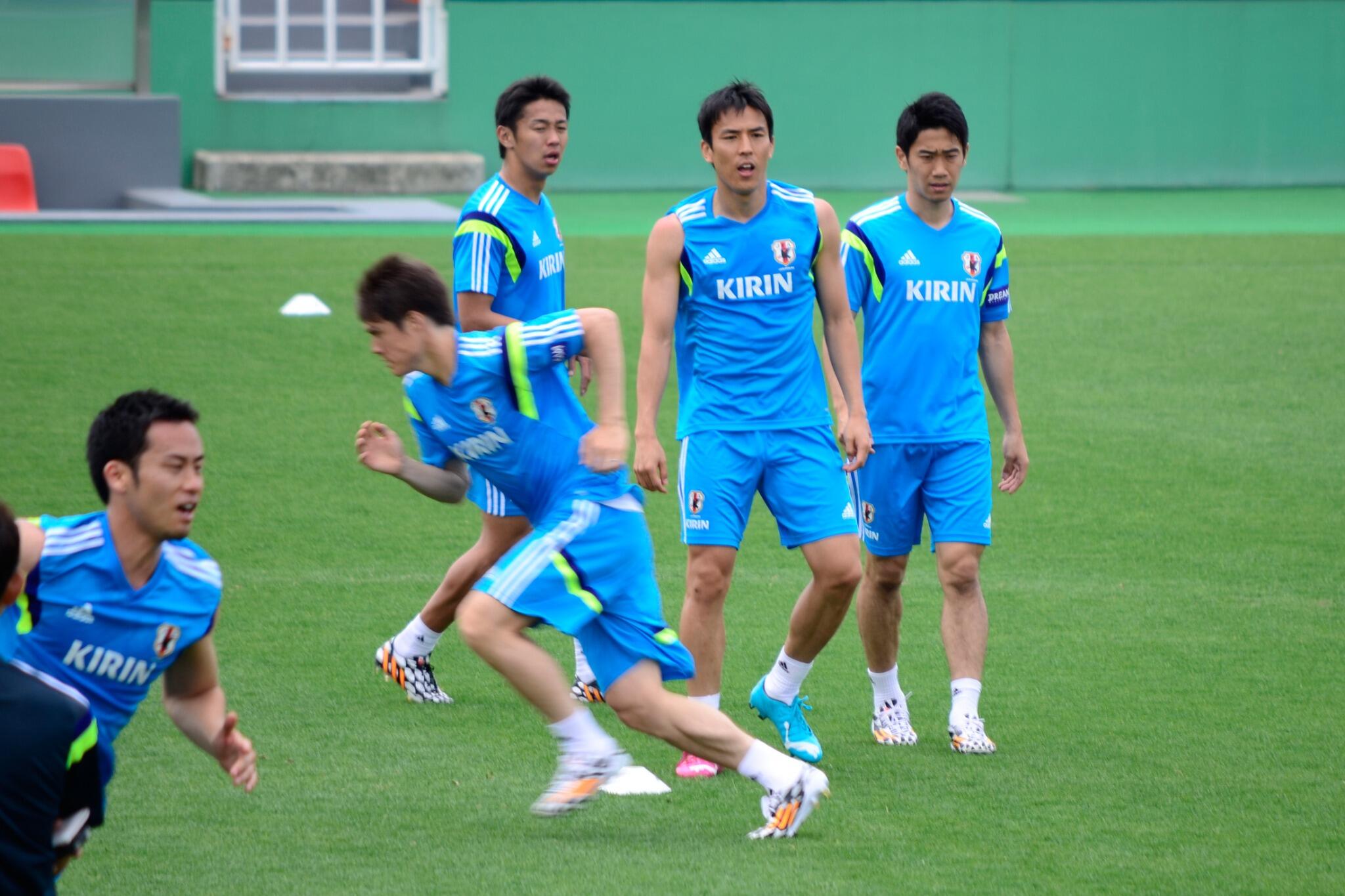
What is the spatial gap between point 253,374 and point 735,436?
24.1ft

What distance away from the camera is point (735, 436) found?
5.38 metres

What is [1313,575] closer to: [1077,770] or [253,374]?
[1077,770]

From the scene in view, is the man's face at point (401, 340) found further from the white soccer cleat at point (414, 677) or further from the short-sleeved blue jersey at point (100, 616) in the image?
the white soccer cleat at point (414, 677)

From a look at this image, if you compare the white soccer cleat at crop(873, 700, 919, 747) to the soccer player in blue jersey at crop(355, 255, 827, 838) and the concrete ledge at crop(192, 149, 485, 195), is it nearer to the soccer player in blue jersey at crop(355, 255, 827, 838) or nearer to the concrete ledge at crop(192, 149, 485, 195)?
the soccer player in blue jersey at crop(355, 255, 827, 838)

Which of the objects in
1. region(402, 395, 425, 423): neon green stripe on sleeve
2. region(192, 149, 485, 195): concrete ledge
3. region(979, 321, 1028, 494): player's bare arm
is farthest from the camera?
region(192, 149, 485, 195): concrete ledge

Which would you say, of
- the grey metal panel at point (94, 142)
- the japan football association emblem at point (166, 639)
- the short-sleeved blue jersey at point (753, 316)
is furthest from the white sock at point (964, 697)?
the grey metal panel at point (94, 142)

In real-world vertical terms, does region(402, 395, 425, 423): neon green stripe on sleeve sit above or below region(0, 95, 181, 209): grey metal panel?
below

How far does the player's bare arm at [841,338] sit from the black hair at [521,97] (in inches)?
47.9

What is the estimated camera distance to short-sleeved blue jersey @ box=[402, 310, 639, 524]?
15.1ft

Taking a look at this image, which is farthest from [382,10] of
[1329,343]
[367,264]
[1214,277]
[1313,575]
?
[1313,575]

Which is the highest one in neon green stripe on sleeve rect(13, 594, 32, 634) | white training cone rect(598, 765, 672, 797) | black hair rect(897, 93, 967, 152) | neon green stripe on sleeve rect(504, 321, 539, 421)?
black hair rect(897, 93, 967, 152)

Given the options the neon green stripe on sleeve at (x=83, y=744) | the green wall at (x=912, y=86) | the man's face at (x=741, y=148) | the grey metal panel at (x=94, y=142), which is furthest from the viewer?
the green wall at (x=912, y=86)

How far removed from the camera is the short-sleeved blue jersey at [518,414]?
181 inches

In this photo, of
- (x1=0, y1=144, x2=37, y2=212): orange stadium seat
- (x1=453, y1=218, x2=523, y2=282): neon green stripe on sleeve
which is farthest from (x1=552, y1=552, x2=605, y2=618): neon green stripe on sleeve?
(x1=0, y1=144, x2=37, y2=212): orange stadium seat
